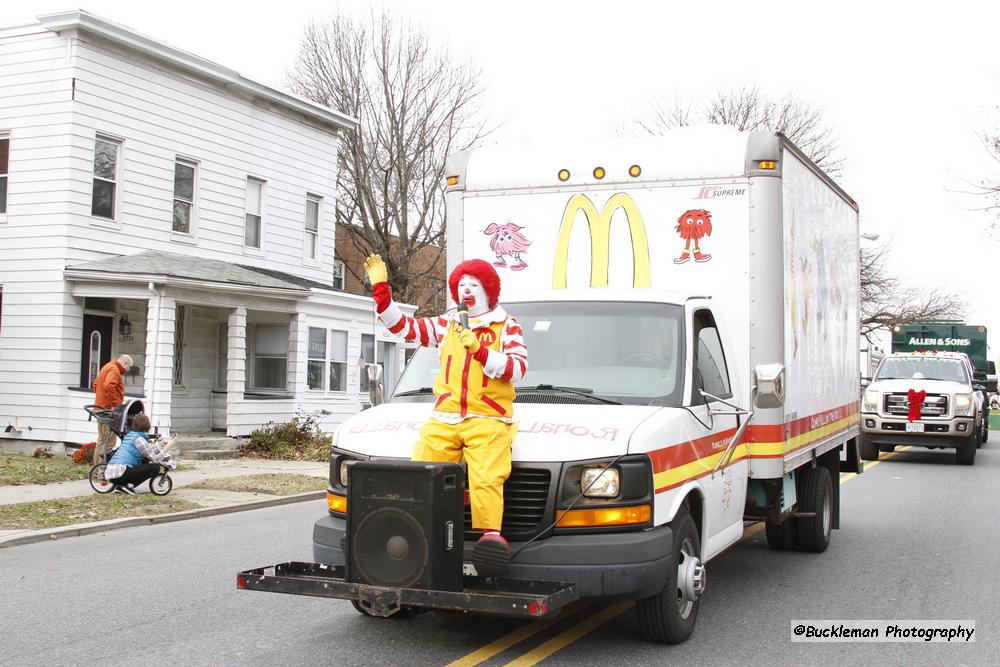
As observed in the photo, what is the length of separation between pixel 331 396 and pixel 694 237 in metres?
16.0

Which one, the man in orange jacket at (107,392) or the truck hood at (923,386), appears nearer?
the man in orange jacket at (107,392)

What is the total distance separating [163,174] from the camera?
1973 centimetres

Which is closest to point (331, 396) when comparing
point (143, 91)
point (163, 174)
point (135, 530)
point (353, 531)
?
point (163, 174)

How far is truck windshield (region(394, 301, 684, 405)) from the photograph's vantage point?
19.8 feet

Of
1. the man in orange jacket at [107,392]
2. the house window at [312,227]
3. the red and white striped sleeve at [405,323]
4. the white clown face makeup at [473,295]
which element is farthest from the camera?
the house window at [312,227]

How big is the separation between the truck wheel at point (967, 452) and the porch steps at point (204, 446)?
13579mm

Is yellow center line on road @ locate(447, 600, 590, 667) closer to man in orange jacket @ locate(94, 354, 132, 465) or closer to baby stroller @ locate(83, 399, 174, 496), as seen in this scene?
baby stroller @ locate(83, 399, 174, 496)

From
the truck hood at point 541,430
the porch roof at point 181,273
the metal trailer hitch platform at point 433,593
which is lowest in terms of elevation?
the metal trailer hitch platform at point 433,593

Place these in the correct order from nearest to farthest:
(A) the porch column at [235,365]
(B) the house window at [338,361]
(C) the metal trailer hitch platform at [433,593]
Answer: (C) the metal trailer hitch platform at [433,593], (A) the porch column at [235,365], (B) the house window at [338,361]

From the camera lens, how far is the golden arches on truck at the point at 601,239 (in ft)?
23.7

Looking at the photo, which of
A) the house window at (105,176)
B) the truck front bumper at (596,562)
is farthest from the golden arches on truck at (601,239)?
the house window at (105,176)

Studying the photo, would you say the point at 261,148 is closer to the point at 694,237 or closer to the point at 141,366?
the point at 141,366

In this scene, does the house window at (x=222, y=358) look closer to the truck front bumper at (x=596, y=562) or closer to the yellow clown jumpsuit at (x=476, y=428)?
the yellow clown jumpsuit at (x=476, y=428)

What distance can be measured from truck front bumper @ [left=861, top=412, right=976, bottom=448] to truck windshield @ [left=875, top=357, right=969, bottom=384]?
151 cm
